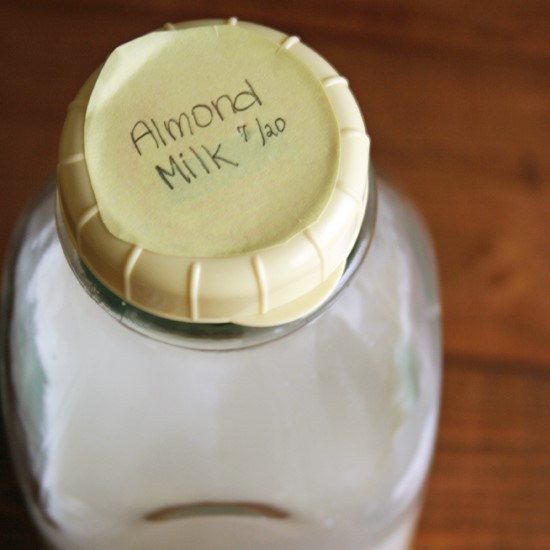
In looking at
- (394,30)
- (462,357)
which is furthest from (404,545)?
(394,30)

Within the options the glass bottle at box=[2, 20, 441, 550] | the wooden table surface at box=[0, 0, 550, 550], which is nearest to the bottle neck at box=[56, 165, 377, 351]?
the glass bottle at box=[2, 20, 441, 550]

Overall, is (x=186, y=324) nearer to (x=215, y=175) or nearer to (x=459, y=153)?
(x=215, y=175)

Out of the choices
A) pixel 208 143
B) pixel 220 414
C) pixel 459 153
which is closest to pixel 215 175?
pixel 208 143

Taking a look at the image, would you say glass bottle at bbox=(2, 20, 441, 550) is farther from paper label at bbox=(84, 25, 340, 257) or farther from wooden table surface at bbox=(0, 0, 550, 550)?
wooden table surface at bbox=(0, 0, 550, 550)

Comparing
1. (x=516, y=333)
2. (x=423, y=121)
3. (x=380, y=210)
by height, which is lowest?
(x=516, y=333)

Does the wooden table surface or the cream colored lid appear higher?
the cream colored lid

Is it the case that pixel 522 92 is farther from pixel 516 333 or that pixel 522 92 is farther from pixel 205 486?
pixel 205 486
